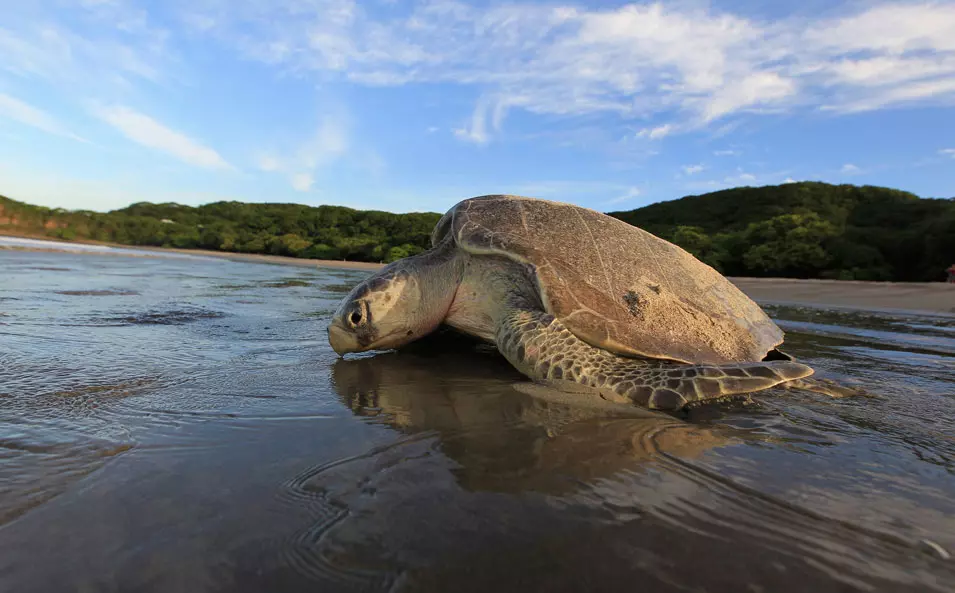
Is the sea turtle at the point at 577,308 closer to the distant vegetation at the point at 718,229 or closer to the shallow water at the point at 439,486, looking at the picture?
the shallow water at the point at 439,486

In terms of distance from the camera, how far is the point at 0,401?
204cm

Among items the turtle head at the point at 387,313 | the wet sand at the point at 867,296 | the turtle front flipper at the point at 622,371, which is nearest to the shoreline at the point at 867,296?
the wet sand at the point at 867,296

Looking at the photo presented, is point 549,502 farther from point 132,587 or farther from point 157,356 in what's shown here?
point 157,356

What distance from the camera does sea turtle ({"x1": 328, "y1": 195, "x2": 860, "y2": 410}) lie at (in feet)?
8.95

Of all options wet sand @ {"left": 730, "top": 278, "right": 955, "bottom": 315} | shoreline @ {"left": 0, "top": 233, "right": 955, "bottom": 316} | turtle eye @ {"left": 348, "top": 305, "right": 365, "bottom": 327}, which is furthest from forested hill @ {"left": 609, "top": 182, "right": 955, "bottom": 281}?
turtle eye @ {"left": 348, "top": 305, "right": 365, "bottom": 327}

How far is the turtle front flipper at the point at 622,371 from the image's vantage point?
2545mm

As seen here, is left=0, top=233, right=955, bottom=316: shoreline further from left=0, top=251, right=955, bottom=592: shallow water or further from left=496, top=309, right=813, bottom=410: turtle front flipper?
left=496, top=309, right=813, bottom=410: turtle front flipper

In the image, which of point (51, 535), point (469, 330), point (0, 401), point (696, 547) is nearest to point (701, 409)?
point (696, 547)

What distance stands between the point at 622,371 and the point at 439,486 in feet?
5.42

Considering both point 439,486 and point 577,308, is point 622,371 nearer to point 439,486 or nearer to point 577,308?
point 577,308

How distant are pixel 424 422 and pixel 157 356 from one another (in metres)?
2.20

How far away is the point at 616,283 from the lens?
3.32 meters

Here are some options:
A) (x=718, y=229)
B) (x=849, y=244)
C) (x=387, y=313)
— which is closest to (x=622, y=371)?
(x=387, y=313)

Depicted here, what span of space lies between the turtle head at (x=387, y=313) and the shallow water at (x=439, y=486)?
65 cm
